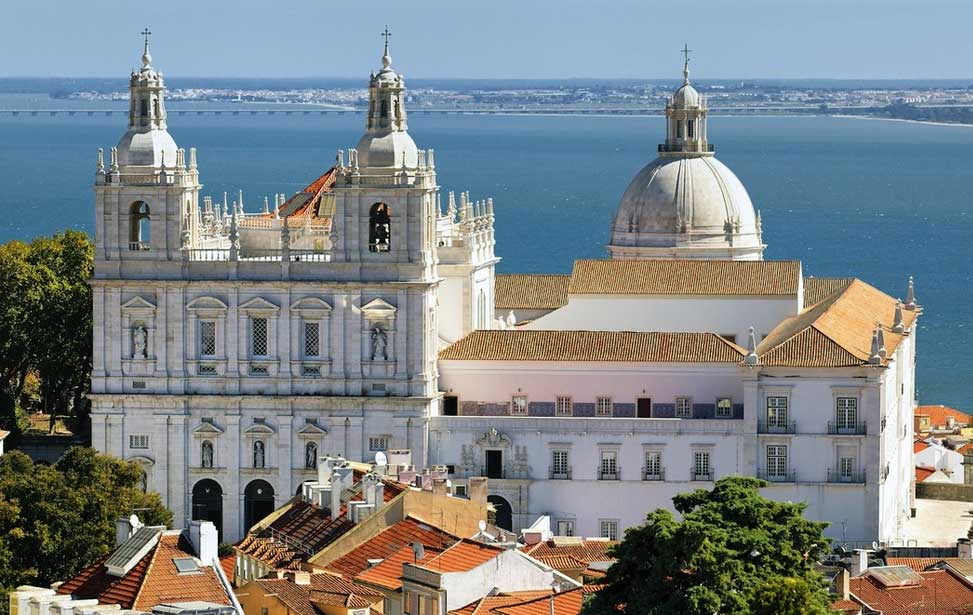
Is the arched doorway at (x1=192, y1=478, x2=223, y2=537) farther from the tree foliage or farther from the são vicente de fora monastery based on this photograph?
the tree foliage

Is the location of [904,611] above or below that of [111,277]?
below

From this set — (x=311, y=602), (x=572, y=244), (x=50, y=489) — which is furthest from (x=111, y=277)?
(x=572, y=244)

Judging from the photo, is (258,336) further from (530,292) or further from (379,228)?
(530,292)

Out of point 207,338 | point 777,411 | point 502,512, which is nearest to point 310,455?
point 207,338

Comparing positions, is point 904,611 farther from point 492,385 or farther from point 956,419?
point 956,419

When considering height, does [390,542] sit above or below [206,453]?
below

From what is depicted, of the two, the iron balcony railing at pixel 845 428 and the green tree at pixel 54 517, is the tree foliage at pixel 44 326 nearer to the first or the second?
the green tree at pixel 54 517
